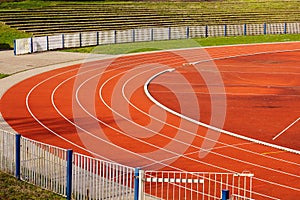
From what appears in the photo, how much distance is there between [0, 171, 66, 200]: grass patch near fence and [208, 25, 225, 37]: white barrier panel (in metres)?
47.4

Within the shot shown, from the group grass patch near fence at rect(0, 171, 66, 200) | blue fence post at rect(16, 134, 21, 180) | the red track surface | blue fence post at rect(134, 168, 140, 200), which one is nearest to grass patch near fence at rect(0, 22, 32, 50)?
the red track surface

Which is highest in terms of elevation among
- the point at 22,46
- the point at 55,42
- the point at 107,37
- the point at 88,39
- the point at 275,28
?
the point at 275,28

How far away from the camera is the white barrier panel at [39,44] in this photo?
4914 cm

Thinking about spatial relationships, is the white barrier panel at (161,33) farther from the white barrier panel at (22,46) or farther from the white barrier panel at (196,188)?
the white barrier panel at (196,188)

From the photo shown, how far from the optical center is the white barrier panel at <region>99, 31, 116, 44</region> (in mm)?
55125

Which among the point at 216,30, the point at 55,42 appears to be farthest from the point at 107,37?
the point at 216,30

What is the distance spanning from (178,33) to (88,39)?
9.76 metres

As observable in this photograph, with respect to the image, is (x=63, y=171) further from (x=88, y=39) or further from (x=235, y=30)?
(x=235, y=30)

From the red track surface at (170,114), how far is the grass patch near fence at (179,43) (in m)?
5.43

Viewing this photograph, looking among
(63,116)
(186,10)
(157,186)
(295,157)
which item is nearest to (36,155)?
(157,186)

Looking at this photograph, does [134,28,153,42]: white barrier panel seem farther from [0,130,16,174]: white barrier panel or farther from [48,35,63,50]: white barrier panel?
[0,130,16,174]: white barrier panel

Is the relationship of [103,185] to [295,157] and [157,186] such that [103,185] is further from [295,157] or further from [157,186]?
[295,157]

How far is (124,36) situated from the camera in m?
56.9

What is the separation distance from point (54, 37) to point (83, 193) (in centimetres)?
3625
